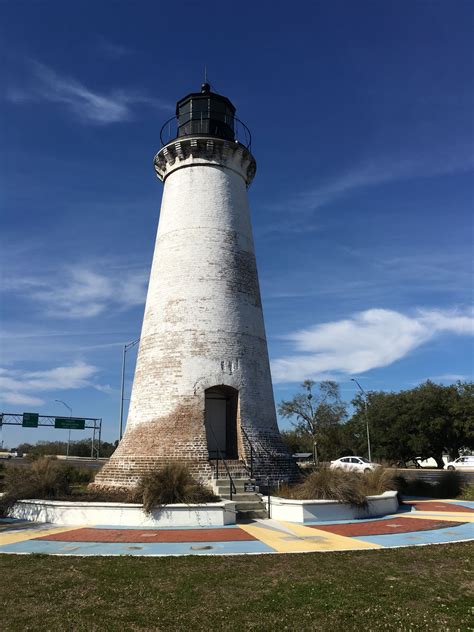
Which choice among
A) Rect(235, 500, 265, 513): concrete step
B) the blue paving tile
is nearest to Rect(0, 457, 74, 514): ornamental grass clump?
Rect(235, 500, 265, 513): concrete step

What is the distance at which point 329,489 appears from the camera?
1330 cm

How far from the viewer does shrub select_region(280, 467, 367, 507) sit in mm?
13102

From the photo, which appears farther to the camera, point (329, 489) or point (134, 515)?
point (329, 489)

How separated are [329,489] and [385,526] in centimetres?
185

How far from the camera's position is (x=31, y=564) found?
311 inches

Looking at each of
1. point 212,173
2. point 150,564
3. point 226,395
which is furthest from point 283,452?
point 212,173

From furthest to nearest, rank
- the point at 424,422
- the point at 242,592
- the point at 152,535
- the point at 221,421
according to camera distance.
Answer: the point at 424,422 → the point at 221,421 → the point at 152,535 → the point at 242,592

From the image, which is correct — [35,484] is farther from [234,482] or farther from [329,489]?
[329,489]

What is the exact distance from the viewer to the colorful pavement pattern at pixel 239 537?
9180 millimetres

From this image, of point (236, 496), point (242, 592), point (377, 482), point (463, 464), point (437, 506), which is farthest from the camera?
point (463, 464)

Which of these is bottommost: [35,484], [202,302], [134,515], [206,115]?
[134,515]

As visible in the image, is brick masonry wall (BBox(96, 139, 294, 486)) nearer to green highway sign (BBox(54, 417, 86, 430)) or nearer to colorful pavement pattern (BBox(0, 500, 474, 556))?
colorful pavement pattern (BBox(0, 500, 474, 556))

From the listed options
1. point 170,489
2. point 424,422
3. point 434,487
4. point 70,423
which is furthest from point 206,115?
point 70,423

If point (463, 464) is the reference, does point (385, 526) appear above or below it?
below
